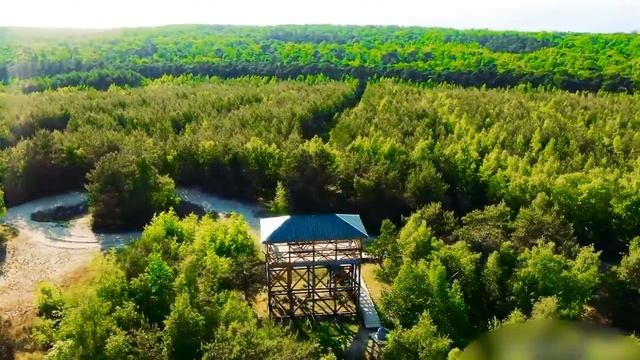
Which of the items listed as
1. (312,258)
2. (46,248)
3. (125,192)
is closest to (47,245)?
(46,248)

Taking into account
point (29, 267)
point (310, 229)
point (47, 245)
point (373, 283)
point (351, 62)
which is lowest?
point (47, 245)

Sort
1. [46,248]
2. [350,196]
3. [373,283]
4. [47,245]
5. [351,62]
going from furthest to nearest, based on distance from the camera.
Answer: [351,62], [350,196], [47,245], [46,248], [373,283]

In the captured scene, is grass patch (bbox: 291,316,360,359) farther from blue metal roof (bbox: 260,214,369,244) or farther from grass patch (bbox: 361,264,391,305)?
blue metal roof (bbox: 260,214,369,244)

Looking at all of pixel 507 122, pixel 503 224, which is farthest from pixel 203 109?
Result: pixel 503 224

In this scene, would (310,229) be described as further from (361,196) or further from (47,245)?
(47,245)

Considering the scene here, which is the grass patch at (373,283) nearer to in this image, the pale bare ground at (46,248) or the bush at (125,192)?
the pale bare ground at (46,248)

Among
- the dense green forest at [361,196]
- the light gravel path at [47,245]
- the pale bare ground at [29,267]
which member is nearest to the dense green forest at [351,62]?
the dense green forest at [361,196]

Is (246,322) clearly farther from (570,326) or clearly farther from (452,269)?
(570,326)
